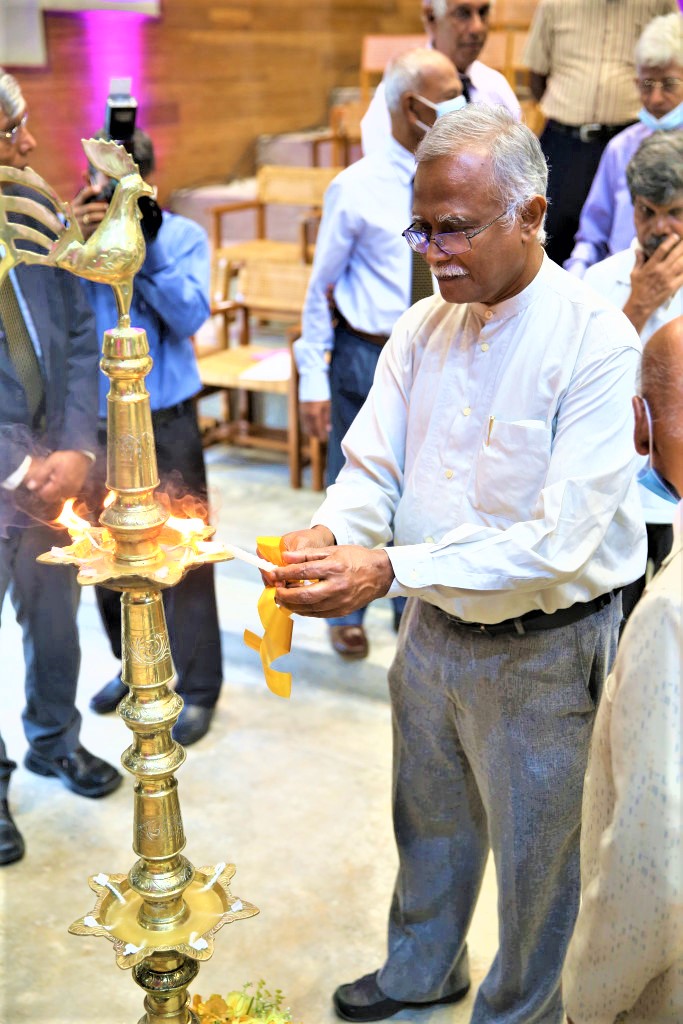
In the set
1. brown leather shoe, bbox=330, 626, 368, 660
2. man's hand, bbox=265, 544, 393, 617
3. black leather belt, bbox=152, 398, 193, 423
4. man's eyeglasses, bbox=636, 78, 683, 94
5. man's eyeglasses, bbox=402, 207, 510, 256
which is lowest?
brown leather shoe, bbox=330, 626, 368, 660

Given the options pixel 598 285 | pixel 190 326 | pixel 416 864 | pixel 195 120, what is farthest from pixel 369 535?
pixel 195 120

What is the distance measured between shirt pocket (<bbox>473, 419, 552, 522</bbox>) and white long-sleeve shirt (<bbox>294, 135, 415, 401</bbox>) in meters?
1.83

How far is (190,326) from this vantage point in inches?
130

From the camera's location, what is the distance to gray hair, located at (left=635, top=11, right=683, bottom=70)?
349 cm

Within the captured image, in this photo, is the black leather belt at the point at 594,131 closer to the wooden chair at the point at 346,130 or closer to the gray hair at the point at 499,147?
the wooden chair at the point at 346,130

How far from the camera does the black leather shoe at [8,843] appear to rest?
2.84 metres

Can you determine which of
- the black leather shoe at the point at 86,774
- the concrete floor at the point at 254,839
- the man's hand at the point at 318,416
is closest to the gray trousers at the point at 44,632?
the concrete floor at the point at 254,839

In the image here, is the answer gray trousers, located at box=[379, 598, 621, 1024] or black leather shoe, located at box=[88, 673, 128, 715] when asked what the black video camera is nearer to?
gray trousers, located at box=[379, 598, 621, 1024]

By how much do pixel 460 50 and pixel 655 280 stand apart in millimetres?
1472

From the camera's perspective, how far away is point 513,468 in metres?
1.82

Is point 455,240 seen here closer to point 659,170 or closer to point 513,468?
point 513,468

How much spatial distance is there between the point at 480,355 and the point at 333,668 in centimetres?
223

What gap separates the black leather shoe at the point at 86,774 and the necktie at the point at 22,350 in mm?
1252

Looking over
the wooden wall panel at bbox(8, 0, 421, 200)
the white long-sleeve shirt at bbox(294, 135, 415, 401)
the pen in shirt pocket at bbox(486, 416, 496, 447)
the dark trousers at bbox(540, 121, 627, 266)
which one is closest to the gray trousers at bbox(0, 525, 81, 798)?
the pen in shirt pocket at bbox(486, 416, 496, 447)
